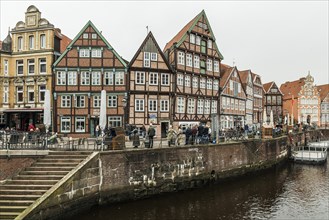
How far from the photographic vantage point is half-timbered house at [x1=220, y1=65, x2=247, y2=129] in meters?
40.4

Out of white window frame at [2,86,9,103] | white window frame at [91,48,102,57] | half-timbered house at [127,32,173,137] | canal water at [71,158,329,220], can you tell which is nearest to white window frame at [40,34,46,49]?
white window frame at [91,48,102,57]

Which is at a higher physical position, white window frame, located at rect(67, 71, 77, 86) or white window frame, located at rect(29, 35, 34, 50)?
white window frame, located at rect(29, 35, 34, 50)

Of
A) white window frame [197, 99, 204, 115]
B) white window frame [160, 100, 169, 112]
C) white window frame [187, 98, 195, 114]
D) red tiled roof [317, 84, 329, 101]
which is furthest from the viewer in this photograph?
red tiled roof [317, 84, 329, 101]

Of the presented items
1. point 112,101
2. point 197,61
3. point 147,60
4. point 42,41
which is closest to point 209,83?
point 197,61

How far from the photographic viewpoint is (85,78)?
3028 cm

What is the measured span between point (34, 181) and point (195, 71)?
24.3 m

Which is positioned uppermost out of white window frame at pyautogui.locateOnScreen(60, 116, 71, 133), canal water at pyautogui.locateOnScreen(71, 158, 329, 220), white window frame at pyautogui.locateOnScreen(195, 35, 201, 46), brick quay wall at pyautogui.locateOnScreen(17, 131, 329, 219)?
white window frame at pyautogui.locateOnScreen(195, 35, 201, 46)

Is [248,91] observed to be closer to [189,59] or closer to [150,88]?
[189,59]

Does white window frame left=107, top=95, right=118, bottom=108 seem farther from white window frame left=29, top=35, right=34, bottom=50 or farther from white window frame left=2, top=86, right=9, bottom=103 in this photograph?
white window frame left=2, top=86, right=9, bottom=103

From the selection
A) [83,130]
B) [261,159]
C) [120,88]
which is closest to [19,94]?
[83,130]

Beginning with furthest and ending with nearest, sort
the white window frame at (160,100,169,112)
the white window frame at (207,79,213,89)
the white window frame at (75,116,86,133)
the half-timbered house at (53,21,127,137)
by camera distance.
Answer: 1. the white window frame at (207,79,213,89)
2. the white window frame at (160,100,169,112)
3. the white window frame at (75,116,86,133)
4. the half-timbered house at (53,21,127,137)

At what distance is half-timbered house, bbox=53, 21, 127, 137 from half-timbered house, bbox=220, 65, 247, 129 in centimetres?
1491

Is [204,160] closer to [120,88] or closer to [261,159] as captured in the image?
[261,159]

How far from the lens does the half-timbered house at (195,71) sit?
3362 cm
